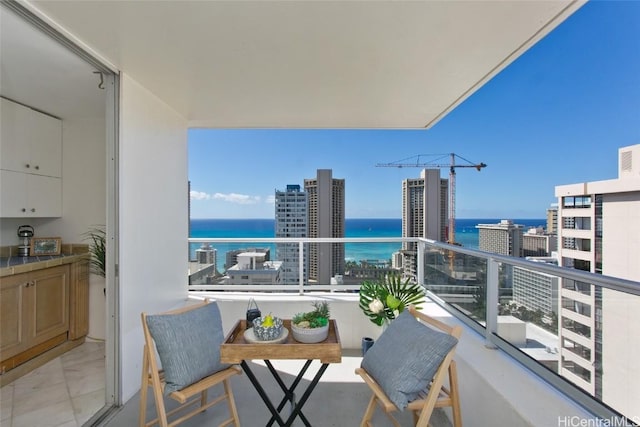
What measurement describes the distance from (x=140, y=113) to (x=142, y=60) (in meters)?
0.57

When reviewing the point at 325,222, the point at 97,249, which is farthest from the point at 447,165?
the point at 97,249

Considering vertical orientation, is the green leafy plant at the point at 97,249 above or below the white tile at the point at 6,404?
above

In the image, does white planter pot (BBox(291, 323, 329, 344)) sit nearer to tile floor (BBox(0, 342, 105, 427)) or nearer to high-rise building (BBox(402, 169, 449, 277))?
tile floor (BBox(0, 342, 105, 427))

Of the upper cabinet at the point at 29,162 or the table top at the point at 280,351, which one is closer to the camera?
the table top at the point at 280,351

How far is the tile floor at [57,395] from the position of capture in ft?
6.84

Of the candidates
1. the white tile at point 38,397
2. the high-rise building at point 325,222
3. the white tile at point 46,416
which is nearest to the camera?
the white tile at point 46,416

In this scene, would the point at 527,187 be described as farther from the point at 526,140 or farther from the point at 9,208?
the point at 9,208

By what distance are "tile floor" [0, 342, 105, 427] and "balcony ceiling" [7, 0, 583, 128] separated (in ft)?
8.99

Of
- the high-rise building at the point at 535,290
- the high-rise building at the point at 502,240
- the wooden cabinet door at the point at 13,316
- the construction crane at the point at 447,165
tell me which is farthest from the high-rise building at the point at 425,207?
the construction crane at the point at 447,165

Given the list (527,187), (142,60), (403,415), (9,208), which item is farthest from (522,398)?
(527,187)

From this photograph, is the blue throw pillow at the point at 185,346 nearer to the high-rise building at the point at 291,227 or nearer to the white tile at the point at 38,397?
the white tile at the point at 38,397

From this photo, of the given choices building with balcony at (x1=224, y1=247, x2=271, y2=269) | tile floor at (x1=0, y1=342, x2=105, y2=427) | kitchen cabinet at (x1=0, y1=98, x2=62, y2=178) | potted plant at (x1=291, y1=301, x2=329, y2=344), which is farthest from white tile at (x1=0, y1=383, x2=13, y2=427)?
potted plant at (x1=291, y1=301, x2=329, y2=344)

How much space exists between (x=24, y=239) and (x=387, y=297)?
13.6 feet

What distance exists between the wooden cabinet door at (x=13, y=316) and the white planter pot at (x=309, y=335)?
2711mm
